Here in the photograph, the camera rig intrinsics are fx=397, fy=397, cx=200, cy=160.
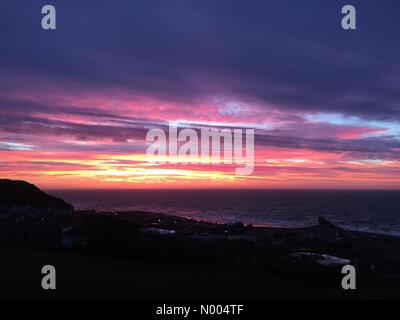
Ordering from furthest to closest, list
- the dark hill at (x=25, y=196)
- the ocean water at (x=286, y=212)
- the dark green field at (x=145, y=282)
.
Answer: the ocean water at (x=286, y=212), the dark hill at (x=25, y=196), the dark green field at (x=145, y=282)

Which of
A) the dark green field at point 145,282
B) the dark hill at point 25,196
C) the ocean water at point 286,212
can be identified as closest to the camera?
the dark green field at point 145,282

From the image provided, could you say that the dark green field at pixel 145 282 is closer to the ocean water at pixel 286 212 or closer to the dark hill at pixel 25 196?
the dark hill at pixel 25 196

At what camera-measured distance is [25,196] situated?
167 ft

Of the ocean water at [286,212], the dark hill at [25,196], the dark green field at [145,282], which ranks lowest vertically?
the ocean water at [286,212]

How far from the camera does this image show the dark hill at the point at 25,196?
48.4 m

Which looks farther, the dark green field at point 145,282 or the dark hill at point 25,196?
the dark hill at point 25,196

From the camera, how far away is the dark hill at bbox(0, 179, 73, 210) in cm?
4844

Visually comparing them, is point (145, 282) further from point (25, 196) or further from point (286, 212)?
point (286, 212)

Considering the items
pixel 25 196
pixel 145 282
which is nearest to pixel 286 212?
pixel 25 196

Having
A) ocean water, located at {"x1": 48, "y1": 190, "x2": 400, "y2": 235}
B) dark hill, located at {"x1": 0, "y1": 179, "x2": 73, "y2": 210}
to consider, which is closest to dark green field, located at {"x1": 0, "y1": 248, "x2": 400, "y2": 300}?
dark hill, located at {"x1": 0, "y1": 179, "x2": 73, "y2": 210}

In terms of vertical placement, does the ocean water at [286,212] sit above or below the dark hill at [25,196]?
below

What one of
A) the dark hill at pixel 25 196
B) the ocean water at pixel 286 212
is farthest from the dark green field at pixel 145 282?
the ocean water at pixel 286 212

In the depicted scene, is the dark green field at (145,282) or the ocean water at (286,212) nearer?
the dark green field at (145,282)
